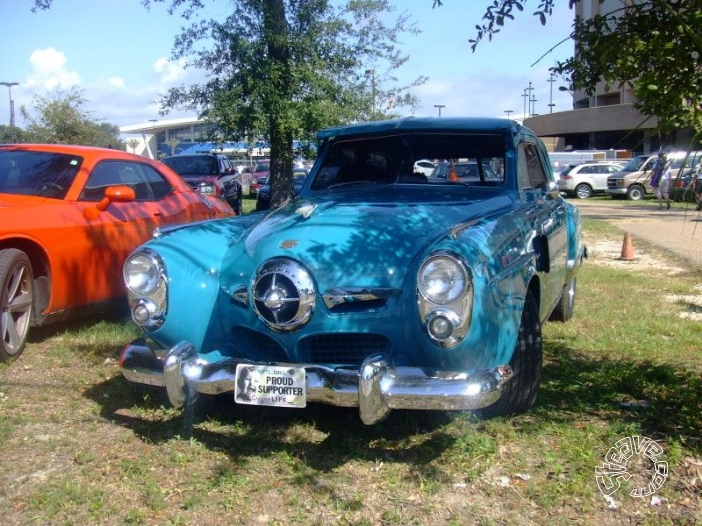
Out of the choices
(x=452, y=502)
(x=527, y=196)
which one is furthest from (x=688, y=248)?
(x=452, y=502)

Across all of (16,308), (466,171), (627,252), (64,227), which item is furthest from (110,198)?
(627,252)

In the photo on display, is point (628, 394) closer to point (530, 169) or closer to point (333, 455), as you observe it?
point (530, 169)

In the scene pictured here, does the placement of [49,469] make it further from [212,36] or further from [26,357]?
[212,36]

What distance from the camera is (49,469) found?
354 cm

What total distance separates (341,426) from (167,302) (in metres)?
1.13

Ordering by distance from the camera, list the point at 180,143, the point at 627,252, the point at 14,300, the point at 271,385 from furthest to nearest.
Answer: the point at 180,143
the point at 627,252
the point at 14,300
the point at 271,385

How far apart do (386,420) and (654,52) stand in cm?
226

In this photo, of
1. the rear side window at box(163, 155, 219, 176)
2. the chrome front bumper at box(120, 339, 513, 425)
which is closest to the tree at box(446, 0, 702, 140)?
the chrome front bumper at box(120, 339, 513, 425)

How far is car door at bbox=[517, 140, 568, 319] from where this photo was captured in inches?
178

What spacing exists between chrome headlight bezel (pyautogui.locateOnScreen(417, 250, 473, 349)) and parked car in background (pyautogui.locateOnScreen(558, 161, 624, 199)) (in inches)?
1133

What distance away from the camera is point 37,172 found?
584 centimetres

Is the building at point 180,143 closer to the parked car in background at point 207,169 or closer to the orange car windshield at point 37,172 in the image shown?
the parked car in background at point 207,169

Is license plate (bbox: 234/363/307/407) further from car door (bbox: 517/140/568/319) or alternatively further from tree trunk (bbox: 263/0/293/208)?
tree trunk (bbox: 263/0/293/208)

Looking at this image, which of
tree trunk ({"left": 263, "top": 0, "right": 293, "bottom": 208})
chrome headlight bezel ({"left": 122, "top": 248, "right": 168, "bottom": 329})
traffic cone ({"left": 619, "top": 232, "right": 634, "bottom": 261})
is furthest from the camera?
tree trunk ({"left": 263, "top": 0, "right": 293, "bottom": 208})
